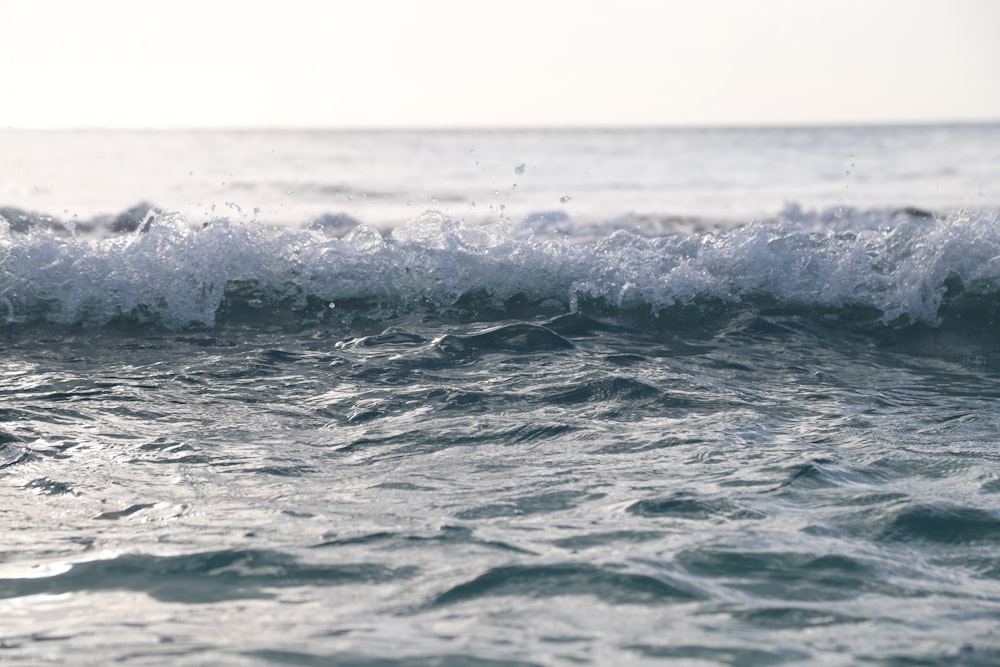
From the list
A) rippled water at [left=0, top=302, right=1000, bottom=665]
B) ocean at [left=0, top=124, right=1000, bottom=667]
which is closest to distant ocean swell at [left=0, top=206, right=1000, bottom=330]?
ocean at [left=0, top=124, right=1000, bottom=667]

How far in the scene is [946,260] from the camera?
9445mm

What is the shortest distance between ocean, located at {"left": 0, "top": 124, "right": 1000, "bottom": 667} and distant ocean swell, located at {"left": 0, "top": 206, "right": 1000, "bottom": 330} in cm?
3

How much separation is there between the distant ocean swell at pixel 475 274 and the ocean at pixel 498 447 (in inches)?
1.4

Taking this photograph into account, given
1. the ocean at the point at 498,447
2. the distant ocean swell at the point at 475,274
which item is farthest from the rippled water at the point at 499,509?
the distant ocean swell at the point at 475,274

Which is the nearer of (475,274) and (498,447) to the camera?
(498,447)

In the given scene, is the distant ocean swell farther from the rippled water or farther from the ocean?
the rippled water

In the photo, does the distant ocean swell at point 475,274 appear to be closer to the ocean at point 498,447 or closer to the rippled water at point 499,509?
the ocean at point 498,447

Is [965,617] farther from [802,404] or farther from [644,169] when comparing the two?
[644,169]

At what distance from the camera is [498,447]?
522 centimetres

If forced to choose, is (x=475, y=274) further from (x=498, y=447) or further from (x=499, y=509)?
(x=499, y=509)

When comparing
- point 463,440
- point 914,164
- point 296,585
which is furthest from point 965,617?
point 914,164

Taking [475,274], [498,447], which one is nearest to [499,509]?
[498,447]

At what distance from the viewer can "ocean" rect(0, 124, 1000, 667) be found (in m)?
3.16

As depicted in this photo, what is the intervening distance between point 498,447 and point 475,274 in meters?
4.41
